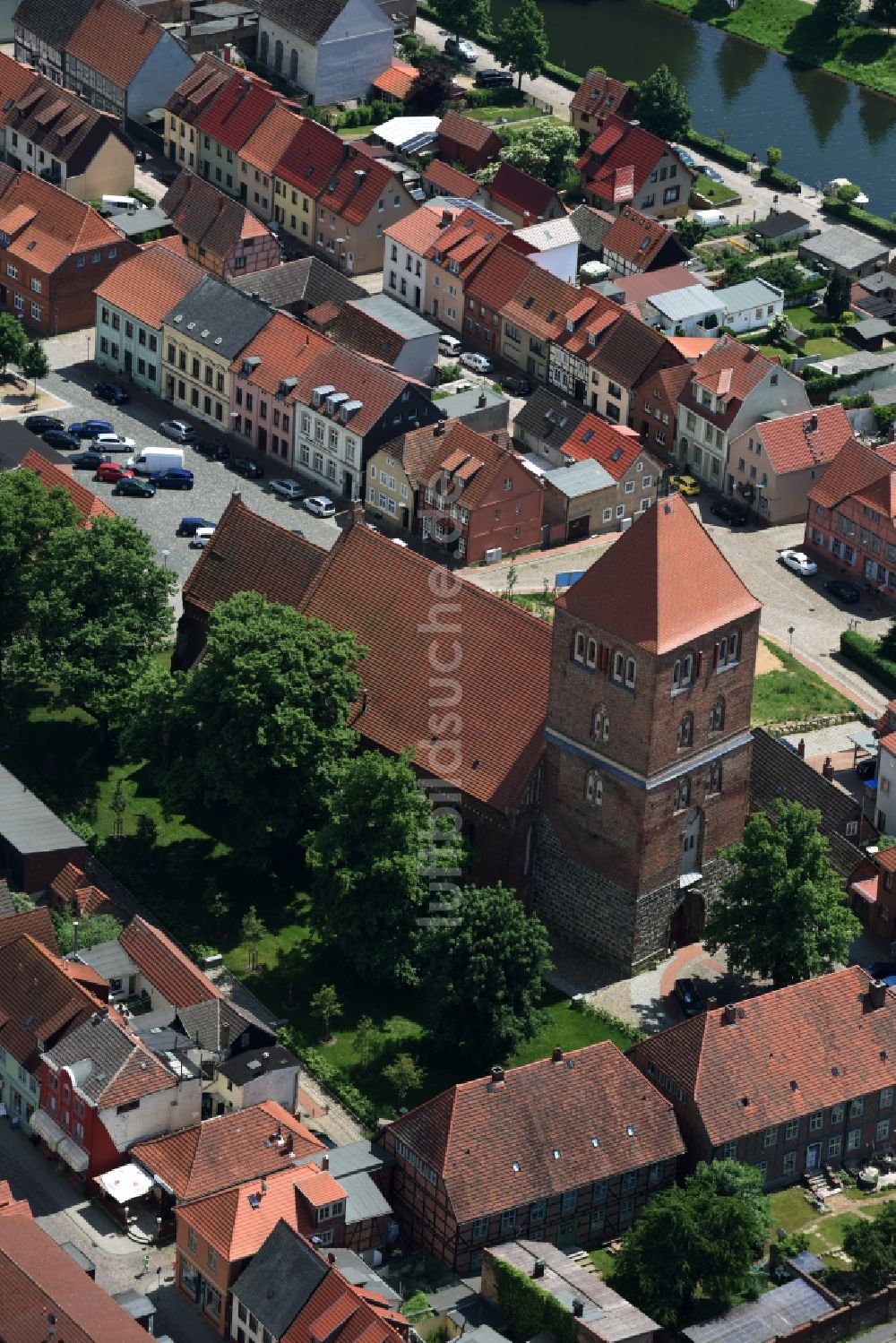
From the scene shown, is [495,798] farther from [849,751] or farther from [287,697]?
[849,751]

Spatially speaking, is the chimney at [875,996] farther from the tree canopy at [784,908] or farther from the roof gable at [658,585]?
the roof gable at [658,585]

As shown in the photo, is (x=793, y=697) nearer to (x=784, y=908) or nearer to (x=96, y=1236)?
(x=784, y=908)

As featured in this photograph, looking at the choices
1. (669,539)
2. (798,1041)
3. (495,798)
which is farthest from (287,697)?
(798,1041)

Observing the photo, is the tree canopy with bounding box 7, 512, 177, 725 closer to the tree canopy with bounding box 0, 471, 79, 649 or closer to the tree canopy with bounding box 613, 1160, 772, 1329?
the tree canopy with bounding box 0, 471, 79, 649

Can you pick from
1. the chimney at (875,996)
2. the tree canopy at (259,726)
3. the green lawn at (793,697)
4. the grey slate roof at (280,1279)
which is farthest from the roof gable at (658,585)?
the grey slate roof at (280,1279)

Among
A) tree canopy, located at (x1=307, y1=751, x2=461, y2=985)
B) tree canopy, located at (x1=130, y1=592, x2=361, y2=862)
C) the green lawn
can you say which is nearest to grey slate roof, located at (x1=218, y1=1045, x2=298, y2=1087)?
tree canopy, located at (x1=307, y1=751, x2=461, y2=985)

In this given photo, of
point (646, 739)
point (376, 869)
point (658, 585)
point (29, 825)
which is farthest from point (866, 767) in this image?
point (29, 825)
